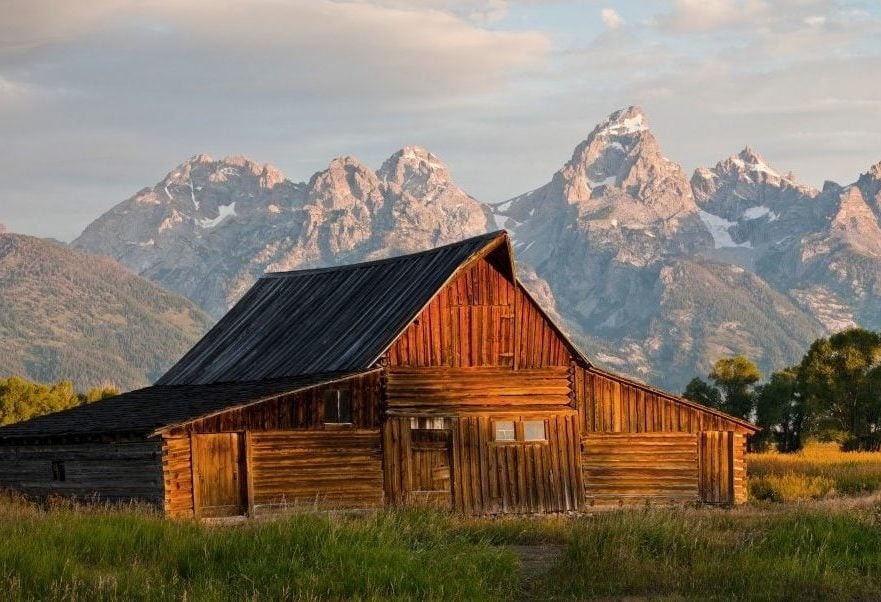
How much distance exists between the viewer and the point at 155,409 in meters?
38.9

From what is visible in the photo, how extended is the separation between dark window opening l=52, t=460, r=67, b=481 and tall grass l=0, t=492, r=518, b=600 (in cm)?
1815

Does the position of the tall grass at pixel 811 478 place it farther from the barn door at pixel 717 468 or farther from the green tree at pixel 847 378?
the green tree at pixel 847 378

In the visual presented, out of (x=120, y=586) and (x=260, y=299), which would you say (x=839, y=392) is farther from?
(x=120, y=586)

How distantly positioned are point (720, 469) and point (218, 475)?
15567mm

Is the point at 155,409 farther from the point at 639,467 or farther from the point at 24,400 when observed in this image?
the point at 24,400

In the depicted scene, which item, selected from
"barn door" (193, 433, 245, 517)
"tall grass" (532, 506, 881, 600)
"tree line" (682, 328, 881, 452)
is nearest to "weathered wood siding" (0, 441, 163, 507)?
"barn door" (193, 433, 245, 517)

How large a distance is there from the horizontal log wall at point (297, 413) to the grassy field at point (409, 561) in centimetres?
1202

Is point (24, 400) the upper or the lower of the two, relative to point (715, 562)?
upper

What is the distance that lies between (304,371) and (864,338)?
4239cm

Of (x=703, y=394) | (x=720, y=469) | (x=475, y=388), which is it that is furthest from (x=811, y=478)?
(x=703, y=394)

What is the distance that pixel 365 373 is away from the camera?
123 feet

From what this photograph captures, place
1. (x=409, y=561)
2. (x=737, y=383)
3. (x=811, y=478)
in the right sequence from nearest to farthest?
(x=409, y=561), (x=811, y=478), (x=737, y=383)

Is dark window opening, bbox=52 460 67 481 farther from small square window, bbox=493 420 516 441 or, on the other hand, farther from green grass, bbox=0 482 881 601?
green grass, bbox=0 482 881 601

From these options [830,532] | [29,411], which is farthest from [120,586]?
[29,411]
